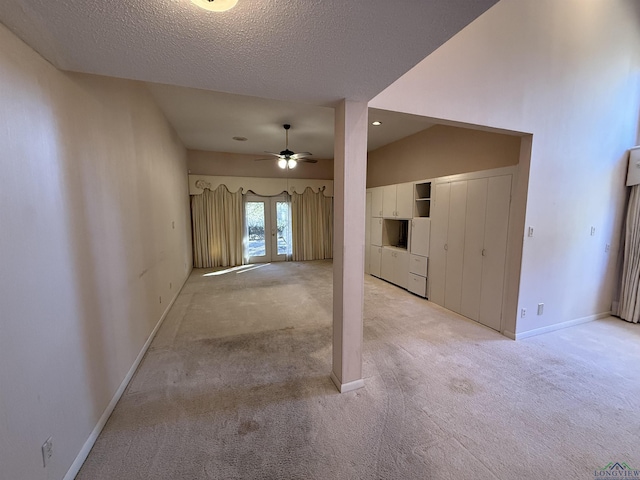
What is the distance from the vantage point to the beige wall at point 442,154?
11.0ft

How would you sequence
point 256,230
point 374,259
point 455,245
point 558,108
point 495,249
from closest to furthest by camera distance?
1. point 558,108
2. point 495,249
3. point 455,245
4. point 374,259
5. point 256,230

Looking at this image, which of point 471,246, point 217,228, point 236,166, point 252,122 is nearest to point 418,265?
point 471,246

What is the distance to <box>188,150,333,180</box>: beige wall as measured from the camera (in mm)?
6345

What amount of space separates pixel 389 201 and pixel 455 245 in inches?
65.5

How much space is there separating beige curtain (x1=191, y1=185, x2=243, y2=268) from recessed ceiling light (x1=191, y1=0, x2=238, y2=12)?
5859 millimetres

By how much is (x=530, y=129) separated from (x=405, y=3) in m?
2.64

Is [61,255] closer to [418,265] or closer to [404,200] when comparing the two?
[418,265]

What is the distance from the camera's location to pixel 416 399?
2.01m

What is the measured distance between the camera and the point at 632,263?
347 centimetres

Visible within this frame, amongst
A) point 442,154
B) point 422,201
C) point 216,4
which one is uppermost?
point 442,154

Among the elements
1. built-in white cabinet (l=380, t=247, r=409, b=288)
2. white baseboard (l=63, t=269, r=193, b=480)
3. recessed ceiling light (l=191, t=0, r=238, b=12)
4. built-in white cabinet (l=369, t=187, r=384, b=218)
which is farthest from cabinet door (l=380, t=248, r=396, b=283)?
recessed ceiling light (l=191, t=0, r=238, b=12)

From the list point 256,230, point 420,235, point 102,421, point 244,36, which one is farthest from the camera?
point 256,230

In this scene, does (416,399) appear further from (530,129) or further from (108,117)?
(108,117)

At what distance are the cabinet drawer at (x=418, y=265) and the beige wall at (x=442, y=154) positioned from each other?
4.61ft
